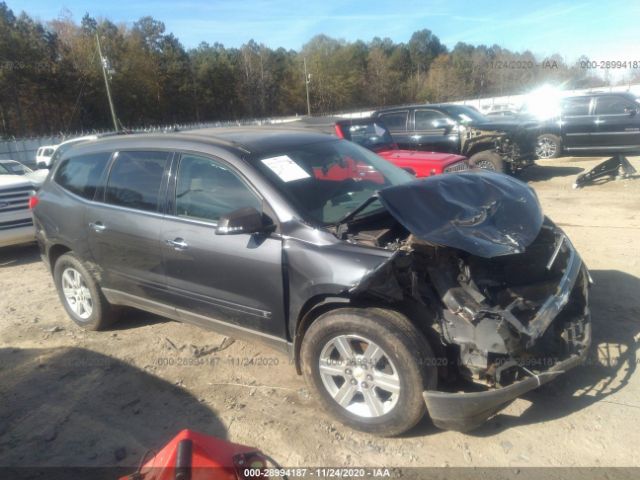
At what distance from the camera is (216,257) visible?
3348 millimetres

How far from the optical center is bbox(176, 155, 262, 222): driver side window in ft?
11.0

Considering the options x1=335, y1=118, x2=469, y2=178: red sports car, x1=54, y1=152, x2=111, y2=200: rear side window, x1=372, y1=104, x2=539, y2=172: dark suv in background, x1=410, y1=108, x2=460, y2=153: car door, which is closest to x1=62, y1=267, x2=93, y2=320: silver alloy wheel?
x1=54, y1=152, x2=111, y2=200: rear side window

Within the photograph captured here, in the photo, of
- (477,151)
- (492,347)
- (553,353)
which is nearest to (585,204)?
(477,151)

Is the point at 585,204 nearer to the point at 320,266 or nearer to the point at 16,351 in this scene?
the point at 320,266

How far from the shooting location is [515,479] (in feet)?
8.29

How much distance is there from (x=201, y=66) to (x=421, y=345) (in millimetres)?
60406

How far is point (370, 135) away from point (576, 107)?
7241 millimetres

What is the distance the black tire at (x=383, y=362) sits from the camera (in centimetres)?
269

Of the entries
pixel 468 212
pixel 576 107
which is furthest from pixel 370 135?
pixel 576 107

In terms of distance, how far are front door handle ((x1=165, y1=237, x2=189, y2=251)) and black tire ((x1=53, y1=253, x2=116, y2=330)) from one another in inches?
51.4

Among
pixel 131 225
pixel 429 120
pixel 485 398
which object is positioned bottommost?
pixel 485 398

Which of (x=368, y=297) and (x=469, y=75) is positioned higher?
(x=469, y=75)

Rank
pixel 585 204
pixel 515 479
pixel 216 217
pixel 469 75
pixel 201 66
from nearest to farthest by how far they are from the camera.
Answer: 1. pixel 515 479
2. pixel 216 217
3. pixel 585 204
4. pixel 201 66
5. pixel 469 75

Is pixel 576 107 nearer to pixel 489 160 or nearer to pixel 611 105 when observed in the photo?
pixel 611 105
